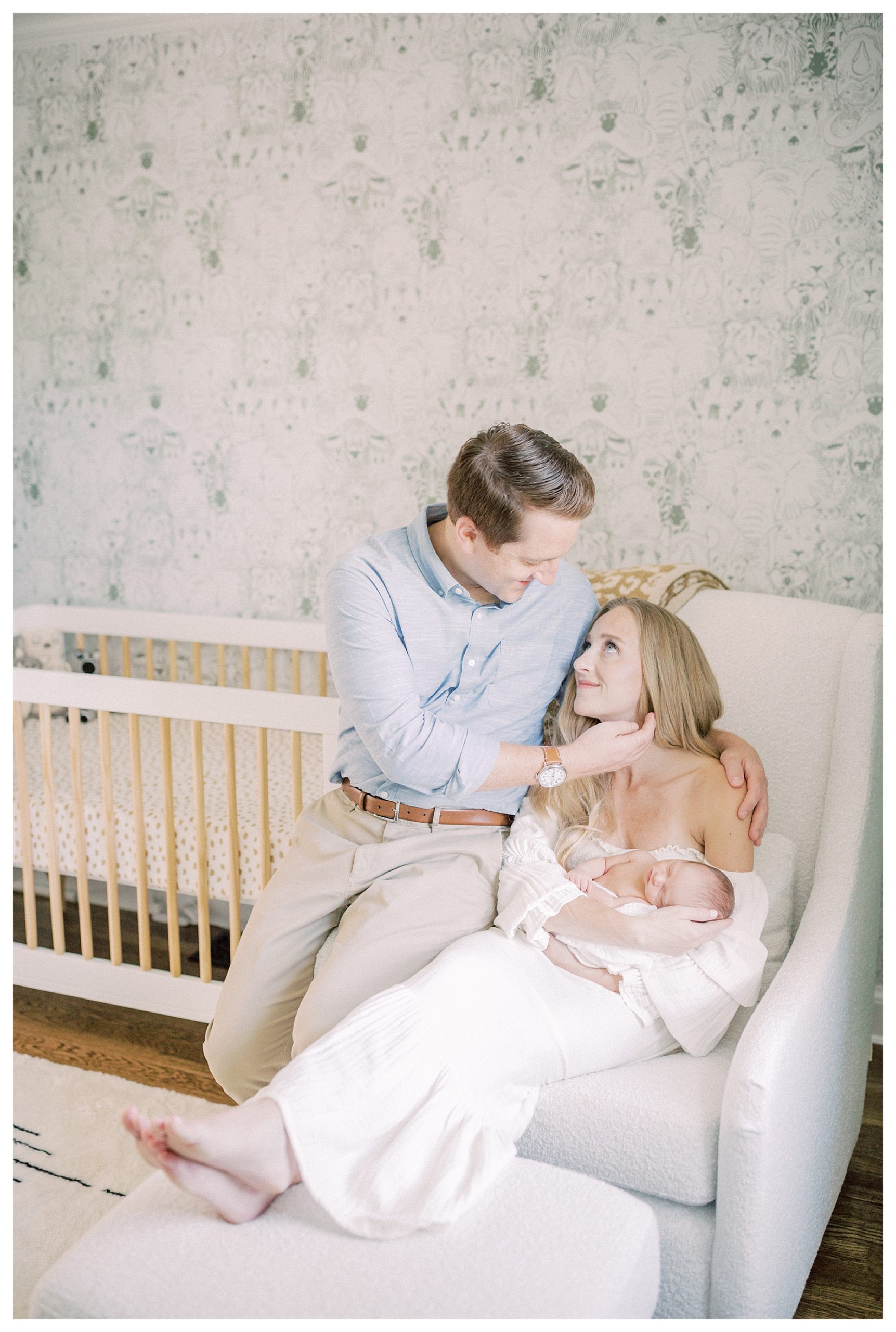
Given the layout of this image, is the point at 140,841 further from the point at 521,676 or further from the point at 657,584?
the point at 657,584

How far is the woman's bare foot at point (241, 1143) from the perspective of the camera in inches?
42.2

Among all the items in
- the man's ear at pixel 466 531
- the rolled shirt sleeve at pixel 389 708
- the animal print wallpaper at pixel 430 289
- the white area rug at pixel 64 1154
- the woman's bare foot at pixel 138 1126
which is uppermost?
the animal print wallpaper at pixel 430 289

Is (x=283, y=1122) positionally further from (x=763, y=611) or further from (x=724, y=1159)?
(x=763, y=611)

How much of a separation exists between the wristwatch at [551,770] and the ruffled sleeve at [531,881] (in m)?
0.12

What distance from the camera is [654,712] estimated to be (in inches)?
61.9

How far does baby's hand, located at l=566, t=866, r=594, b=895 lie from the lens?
1469mm

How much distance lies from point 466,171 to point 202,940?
6.39 ft

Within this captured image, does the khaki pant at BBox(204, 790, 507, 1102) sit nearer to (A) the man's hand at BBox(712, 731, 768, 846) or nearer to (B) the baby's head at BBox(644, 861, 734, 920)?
(B) the baby's head at BBox(644, 861, 734, 920)

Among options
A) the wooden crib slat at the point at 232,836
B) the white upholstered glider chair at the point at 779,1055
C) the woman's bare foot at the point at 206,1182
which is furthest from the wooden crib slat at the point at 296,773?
the woman's bare foot at the point at 206,1182

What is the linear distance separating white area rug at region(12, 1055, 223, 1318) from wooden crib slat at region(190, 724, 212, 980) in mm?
263

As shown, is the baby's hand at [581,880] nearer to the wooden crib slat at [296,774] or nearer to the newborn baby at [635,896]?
the newborn baby at [635,896]

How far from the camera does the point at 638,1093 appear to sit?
4.20ft

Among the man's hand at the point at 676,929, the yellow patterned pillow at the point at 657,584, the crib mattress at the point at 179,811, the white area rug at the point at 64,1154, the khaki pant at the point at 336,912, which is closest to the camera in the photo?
the man's hand at the point at 676,929

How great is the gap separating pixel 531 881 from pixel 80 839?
46.4 inches
